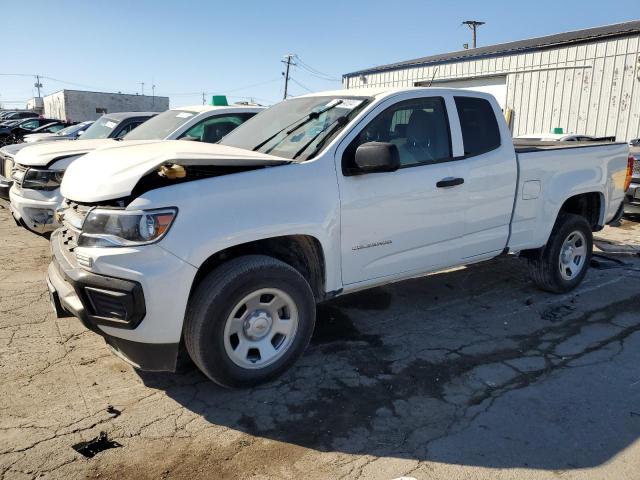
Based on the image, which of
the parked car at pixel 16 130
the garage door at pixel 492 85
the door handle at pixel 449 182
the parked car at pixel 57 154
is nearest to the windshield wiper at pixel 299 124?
the door handle at pixel 449 182

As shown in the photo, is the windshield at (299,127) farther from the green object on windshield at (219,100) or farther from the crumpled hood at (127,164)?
the green object on windshield at (219,100)

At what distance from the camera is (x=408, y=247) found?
13.2 feet

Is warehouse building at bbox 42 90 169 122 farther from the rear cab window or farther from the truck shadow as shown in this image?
the truck shadow

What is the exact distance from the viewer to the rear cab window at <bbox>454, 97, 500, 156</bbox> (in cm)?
439

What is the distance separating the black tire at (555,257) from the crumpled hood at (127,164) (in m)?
3.15

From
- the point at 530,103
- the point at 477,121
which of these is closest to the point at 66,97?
the point at 530,103

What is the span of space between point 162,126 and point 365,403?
5163mm

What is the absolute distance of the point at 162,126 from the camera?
7039 millimetres

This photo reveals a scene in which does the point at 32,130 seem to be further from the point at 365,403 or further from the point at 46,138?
the point at 365,403

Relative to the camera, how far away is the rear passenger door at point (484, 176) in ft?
14.2

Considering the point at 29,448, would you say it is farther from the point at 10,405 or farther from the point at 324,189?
the point at 324,189

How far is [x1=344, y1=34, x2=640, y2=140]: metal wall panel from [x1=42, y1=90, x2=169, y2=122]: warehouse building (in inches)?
1564

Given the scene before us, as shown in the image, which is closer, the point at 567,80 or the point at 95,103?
the point at 567,80

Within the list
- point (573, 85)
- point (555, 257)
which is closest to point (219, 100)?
point (555, 257)
